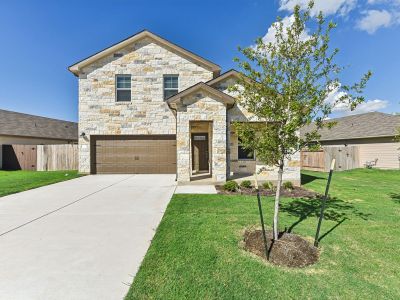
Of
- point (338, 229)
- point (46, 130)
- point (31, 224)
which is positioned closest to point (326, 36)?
point (338, 229)

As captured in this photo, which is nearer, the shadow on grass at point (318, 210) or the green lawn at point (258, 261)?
the green lawn at point (258, 261)

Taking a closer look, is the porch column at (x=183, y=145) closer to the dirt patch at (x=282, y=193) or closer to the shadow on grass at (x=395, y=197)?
the dirt patch at (x=282, y=193)

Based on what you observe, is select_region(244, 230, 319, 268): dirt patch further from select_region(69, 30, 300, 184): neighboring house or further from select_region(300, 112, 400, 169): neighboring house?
select_region(300, 112, 400, 169): neighboring house

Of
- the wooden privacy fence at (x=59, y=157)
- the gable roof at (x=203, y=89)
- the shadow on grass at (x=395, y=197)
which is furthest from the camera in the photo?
the wooden privacy fence at (x=59, y=157)

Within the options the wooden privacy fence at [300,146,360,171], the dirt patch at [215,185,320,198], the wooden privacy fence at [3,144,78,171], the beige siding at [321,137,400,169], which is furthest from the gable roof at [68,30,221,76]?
the beige siding at [321,137,400,169]

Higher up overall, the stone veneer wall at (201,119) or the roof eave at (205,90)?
the roof eave at (205,90)

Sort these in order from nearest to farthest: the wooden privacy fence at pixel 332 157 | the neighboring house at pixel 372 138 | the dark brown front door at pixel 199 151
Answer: the dark brown front door at pixel 199 151, the wooden privacy fence at pixel 332 157, the neighboring house at pixel 372 138

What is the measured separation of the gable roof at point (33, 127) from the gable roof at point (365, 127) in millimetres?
24206

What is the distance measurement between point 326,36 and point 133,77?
12.6 metres

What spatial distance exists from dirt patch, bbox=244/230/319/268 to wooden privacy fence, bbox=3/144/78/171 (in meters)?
16.0

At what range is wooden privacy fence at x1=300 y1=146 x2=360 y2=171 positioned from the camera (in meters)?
17.8

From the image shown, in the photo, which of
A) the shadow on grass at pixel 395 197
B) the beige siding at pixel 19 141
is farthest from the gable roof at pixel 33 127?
the shadow on grass at pixel 395 197

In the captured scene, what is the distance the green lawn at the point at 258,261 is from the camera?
2965 mm

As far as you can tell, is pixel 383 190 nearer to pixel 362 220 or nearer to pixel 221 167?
pixel 362 220
